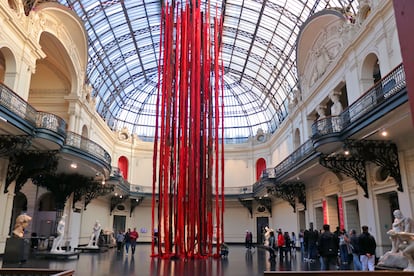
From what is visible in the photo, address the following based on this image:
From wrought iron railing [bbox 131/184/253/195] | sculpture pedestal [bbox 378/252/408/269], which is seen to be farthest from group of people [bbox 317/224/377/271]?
wrought iron railing [bbox 131/184/253/195]

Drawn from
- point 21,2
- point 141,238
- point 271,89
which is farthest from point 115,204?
point 21,2

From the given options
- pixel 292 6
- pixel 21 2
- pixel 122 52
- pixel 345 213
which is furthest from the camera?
pixel 122 52

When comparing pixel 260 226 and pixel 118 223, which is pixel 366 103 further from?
pixel 118 223

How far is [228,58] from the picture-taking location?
34250 millimetres

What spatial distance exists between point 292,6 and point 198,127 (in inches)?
571

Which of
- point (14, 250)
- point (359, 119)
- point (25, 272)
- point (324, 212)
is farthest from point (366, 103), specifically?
point (14, 250)

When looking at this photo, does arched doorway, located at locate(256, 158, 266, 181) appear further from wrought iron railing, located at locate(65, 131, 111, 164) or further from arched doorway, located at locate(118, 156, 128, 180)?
wrought iron railing, located at locate(65, 131, 111, 164)

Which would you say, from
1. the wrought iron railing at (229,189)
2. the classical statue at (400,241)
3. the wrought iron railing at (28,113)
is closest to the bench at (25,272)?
the classical statue at (400,241)

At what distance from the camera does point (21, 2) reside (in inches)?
614

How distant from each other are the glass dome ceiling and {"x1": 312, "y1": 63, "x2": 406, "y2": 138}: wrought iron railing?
6.04m

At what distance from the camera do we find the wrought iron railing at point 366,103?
11.1 meters

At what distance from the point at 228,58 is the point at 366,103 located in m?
22.2

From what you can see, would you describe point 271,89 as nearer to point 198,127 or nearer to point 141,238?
point 141,238

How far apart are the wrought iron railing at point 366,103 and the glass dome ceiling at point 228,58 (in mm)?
6044
